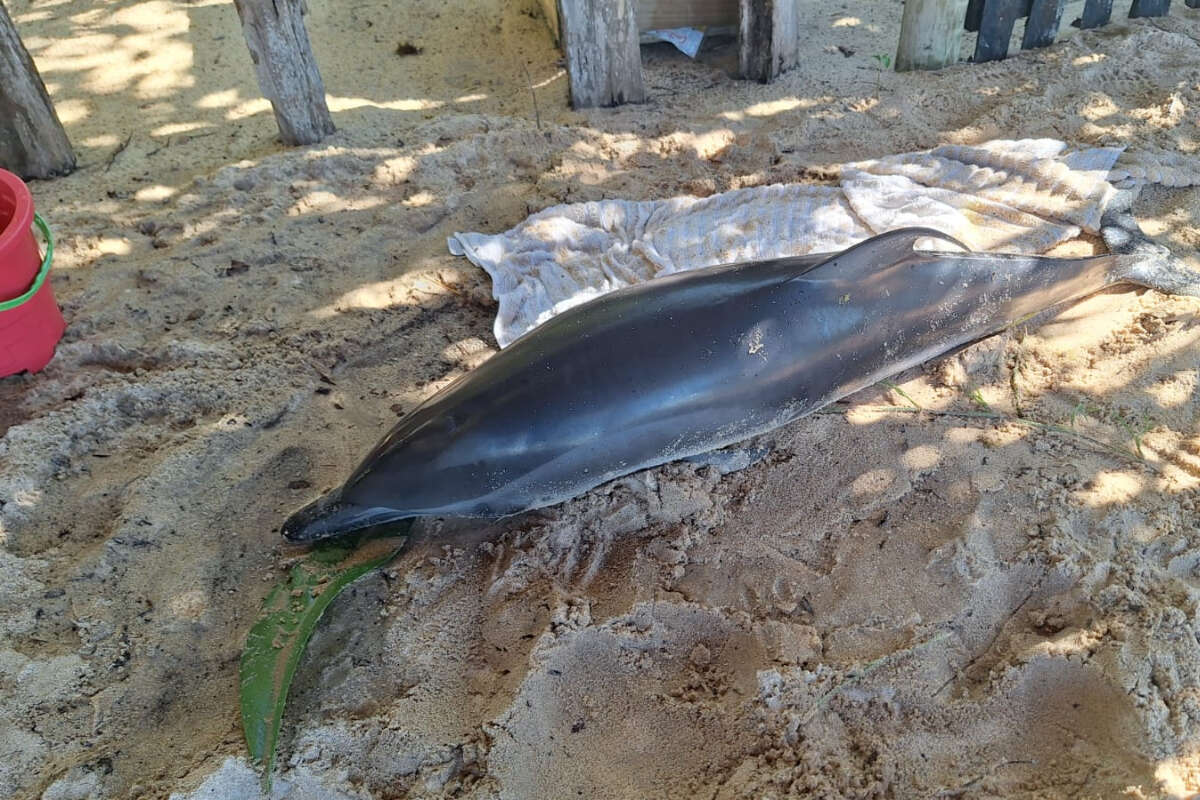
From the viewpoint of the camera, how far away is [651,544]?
2543mm

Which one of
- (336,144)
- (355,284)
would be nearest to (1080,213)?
(355,284)

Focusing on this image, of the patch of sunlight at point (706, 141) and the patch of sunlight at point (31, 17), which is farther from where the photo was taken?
the patch of sunlight at point (31, 17)

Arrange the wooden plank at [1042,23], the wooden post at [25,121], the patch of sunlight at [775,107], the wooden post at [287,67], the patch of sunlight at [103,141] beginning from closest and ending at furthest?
the wooden post at [25,121]
the wooden post at [287,67]
the patch of sunlight at [775,107]
the patch of sunlight at [103,141]
the wooden plank at [1042,23]

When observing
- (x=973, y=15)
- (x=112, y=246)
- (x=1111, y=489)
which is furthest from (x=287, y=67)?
(x=1111, y=489)

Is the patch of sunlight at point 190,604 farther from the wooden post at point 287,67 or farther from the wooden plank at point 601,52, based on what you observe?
the wooden plank at point 601,52

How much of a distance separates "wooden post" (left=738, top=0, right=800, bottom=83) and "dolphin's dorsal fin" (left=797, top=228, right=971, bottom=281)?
2.24 meters

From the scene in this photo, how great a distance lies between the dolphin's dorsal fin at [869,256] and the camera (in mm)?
2584

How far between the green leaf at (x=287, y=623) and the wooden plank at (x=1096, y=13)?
475 cm

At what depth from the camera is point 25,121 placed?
408 centimetres

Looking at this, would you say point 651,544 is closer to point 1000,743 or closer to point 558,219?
point 1000,743

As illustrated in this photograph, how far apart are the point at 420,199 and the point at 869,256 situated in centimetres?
217

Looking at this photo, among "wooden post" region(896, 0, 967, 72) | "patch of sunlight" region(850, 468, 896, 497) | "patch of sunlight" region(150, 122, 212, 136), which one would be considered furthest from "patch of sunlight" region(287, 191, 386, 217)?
"wooden post" region(896, 0, 967, 72)

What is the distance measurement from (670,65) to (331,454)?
3206 mm

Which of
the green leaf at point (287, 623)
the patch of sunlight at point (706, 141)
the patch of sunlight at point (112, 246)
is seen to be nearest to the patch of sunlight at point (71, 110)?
the patch of sunlight at point (112, 246)
